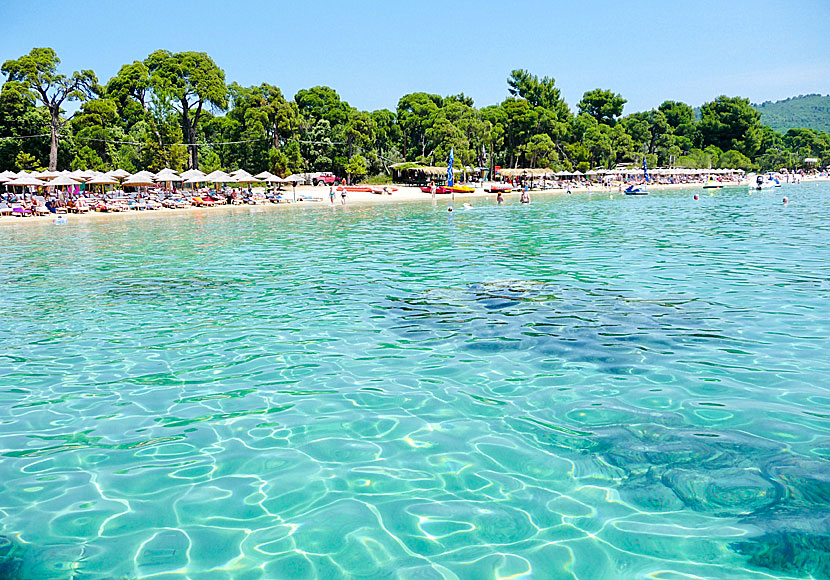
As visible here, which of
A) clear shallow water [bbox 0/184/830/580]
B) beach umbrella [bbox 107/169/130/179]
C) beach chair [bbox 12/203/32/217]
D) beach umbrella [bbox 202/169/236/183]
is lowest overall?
clear shallow water [bbox 0/184/830/580]

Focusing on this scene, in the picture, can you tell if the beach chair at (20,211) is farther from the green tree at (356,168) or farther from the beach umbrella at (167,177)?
the green tree at (356,168)

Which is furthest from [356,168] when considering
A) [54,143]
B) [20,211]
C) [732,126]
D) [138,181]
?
[732,126]

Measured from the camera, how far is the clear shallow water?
3.62 meters

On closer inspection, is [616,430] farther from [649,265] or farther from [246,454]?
[649,265]

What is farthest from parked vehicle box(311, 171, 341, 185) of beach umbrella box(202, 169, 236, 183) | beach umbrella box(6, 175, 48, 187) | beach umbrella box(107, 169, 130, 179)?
beach umbrella box(6, 175, 48, 187)

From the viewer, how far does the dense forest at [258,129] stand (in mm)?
50375

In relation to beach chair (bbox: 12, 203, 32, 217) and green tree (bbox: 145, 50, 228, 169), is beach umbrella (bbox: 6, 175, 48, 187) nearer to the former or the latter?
beach chair (bbox: 12, 203, 32, 217)

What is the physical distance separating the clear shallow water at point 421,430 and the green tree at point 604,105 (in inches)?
3994

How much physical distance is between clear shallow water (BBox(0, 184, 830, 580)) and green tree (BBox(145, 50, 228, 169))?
1925 inches

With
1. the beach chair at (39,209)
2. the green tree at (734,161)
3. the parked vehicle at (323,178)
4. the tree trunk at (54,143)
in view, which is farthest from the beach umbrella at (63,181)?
the green tree at (734,161)

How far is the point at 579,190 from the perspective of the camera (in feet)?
228

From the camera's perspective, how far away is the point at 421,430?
524cm

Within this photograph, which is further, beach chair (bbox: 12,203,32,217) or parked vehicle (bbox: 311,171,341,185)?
parked vehicle (bbox: 311,171,341,185)

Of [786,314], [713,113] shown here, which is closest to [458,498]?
[786,314]
